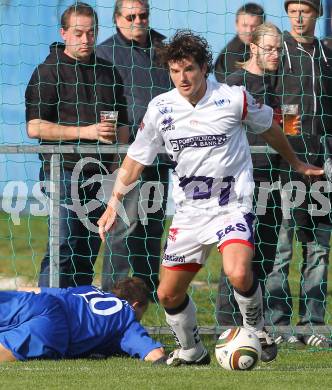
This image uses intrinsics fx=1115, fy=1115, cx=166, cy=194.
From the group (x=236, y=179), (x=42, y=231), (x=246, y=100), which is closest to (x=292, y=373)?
(x=236, y=179)

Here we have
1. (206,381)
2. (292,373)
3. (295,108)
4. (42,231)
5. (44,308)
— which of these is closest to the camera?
(206,381)

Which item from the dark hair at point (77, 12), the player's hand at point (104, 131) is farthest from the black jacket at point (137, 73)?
the player's hand at point (104, 131)

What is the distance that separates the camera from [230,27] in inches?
394

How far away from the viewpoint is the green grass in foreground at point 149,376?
Result: 666 centimetres

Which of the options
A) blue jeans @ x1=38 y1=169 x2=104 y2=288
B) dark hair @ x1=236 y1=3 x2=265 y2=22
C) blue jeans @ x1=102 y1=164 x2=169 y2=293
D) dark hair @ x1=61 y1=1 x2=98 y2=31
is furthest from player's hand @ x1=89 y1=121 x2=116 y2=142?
dark hair @ x1=236 y1=3 x2=265 y2=22

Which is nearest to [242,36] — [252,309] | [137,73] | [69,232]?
[137,73]

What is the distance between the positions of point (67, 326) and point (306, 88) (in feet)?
10.1

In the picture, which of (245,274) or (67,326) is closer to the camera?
(245,274)

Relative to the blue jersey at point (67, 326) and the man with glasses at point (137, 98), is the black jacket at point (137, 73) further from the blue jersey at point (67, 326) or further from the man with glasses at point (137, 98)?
the blue jersey at point (67, 326)

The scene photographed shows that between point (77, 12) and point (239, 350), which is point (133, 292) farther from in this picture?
point (77, 12)

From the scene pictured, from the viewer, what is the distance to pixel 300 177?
9.45 m

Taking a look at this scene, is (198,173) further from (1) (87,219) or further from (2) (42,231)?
(2) (42,231)

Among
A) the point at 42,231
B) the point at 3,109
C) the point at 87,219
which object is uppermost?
the point at 3,109

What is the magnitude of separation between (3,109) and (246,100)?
127 inches
